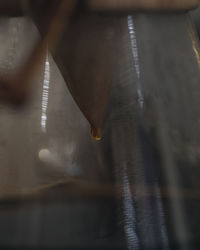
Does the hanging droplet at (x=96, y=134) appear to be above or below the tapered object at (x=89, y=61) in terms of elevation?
below

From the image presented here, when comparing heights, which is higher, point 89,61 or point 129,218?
point 89,61

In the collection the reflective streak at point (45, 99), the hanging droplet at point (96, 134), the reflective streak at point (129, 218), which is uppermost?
the reflective streak at point (45, 99)

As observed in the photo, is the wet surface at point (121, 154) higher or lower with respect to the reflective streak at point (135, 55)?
lower

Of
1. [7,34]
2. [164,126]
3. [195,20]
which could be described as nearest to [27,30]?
[7,34]

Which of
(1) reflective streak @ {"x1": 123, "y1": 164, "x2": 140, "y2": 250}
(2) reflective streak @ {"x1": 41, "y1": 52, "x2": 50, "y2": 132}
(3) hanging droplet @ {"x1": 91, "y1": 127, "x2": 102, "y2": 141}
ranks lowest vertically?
(1) reflective streak @ {"x1": 123, "y1": 164, "x2": 140, "y2": 250}

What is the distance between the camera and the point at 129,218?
0.28 metres

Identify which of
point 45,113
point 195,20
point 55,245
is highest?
point 195,20

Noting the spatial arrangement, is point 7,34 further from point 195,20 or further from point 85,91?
point 195,20

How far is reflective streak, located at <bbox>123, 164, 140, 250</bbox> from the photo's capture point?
0.89ft

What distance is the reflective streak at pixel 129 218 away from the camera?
272mm

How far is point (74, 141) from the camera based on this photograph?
→ 0.32m

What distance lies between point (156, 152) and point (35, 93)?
12 centimetres

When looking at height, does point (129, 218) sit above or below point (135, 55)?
below

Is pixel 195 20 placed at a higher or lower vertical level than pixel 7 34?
higher
